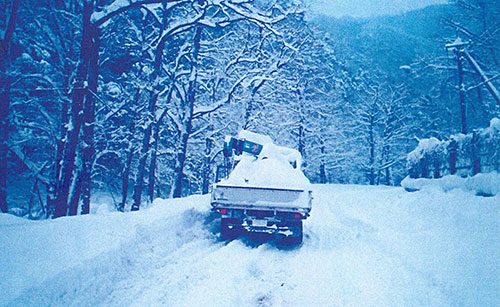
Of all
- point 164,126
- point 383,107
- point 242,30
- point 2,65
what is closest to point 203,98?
point 164,126

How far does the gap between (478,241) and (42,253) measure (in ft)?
26.2

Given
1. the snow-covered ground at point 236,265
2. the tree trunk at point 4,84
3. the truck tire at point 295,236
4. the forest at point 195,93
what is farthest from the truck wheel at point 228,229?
the tree trunk at point 4,84

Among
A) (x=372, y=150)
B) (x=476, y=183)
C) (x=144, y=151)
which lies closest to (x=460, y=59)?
(x=476, y=183)

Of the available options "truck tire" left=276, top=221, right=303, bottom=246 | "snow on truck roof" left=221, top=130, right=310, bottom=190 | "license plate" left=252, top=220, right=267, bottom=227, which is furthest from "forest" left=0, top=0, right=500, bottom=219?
"truck tire" left=276, top=221, right=303, bottom=246

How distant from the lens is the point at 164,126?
2188 centimetres

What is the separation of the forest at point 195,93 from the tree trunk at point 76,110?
28mm

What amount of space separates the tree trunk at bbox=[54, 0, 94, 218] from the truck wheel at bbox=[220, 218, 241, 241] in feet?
13.9

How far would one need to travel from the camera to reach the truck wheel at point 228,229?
7478 millimetres

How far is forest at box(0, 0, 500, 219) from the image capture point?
32.8ft

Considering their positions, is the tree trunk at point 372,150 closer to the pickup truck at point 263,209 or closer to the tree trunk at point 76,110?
the pickup truck at point 263,209

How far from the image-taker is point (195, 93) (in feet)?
58.0

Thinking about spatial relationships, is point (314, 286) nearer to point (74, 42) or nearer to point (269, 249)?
point (269, 249)

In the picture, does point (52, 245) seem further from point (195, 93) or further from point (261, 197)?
point (195, 93)

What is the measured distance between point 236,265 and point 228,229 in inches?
84.0
